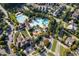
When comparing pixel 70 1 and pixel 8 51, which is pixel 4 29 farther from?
pixel 70 1

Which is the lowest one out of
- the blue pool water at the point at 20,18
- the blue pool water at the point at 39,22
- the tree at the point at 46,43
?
the tree at the point at 46,43

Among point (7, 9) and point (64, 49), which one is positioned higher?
point (7, 9)

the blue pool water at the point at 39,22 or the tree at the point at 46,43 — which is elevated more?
the blue pool water at the point at 39,22

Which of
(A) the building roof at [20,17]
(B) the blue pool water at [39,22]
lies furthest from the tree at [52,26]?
(A) the building roof at [20,17]

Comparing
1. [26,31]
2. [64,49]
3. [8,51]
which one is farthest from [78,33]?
[8,51]

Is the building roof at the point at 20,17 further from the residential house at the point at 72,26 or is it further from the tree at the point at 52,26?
the residential house at the point at 72,26

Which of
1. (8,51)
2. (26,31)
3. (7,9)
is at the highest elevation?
(7,9)

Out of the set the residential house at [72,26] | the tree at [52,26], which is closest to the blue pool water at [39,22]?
the tree at [52,26]

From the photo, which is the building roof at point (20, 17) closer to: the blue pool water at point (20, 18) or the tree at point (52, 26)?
the blue pool water at point (20, 18)

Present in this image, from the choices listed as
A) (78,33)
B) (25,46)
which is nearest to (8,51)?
(25,46)

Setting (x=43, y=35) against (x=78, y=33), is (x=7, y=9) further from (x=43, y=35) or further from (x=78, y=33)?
(x=78, y=33)
